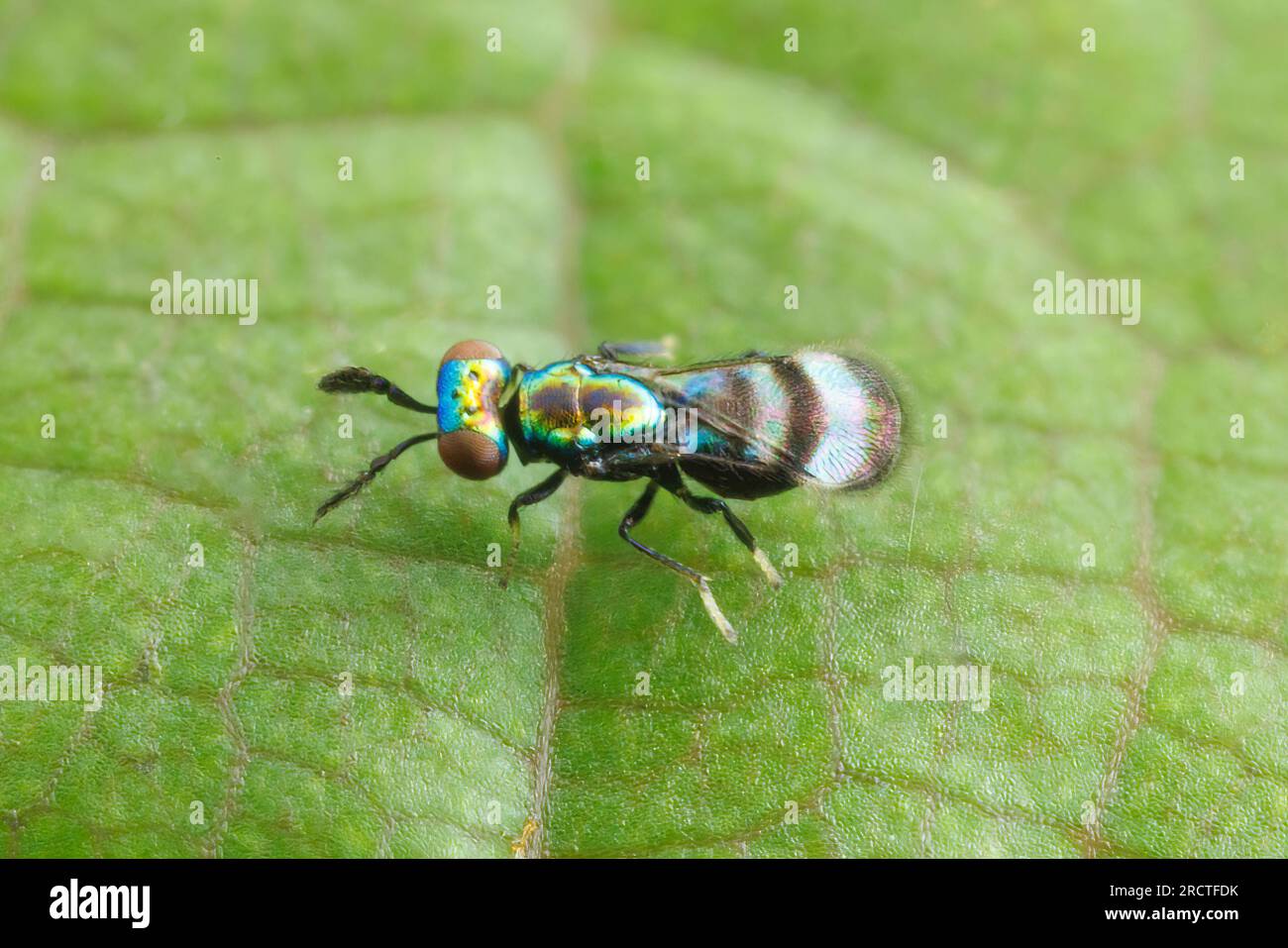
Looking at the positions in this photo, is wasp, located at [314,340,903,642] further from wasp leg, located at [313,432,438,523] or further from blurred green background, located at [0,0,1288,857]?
blurred green background, located at [0,0,1288,857]

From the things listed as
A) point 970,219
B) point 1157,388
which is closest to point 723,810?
point 1157,388

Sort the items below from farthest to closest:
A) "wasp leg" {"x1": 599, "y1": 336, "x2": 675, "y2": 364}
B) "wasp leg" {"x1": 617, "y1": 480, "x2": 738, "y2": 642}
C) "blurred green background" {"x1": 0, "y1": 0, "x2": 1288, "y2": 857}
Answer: "wasp leg" {"x1": 599, "y1": 336, "x2": 675, "y2": 364}
"wasp leg" {"x1": 617, "y1": 480, "x2": 738, "y2": 642}
"blurred green background" {"x1": 0, "y1": 0, "x2": 1288, "y2": 857}

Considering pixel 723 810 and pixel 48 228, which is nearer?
pixel 723 810

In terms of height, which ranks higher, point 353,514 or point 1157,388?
point 1157,388

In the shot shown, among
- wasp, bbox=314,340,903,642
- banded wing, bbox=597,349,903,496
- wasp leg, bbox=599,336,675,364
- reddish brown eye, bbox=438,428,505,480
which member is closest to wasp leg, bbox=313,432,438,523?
wasp, bbox=314,340,903,642

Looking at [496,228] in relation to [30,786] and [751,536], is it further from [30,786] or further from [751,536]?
[30,786]

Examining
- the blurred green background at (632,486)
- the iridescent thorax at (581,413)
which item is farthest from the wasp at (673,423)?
the blurred green background at (632,486)

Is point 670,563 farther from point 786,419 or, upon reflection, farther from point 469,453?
point 469,453

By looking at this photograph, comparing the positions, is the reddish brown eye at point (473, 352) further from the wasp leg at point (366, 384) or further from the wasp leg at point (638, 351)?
the wasp leg at point (638, 351)
